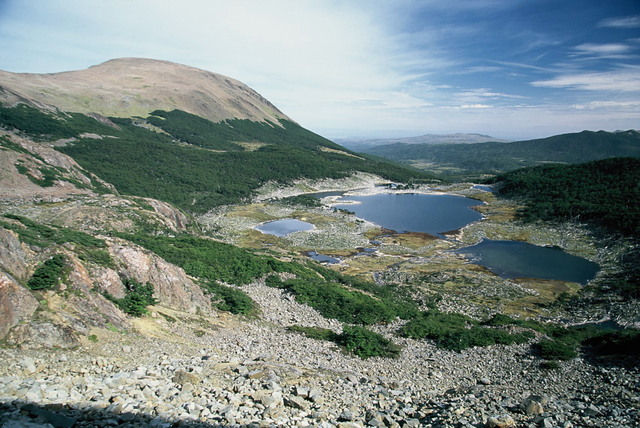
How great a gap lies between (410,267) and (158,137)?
11772cm

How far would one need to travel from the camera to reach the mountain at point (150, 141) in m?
89.9

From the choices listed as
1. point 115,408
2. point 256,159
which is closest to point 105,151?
point 256,159

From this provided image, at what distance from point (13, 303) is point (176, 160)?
105 metres

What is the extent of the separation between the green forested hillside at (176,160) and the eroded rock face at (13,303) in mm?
73497

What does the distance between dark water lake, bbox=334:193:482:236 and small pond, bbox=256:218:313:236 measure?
18.1 meters

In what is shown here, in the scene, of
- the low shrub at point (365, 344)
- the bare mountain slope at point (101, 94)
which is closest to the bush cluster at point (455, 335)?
the low shrub at point (365, 344)

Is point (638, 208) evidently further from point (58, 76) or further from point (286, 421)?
point (58, 76)

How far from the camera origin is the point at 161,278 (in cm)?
2025

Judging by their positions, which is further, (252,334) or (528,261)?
(528,261)

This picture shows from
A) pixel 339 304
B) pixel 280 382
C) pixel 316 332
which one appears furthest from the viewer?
pixel 339 304

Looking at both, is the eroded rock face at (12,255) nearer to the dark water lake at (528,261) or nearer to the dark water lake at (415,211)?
the dark water lake at (528,261)

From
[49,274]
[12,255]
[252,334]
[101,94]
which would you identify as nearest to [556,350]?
[252,334]

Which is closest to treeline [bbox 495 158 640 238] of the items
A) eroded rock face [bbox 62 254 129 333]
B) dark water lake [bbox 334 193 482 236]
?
dark water lake [bbox 334 193 482 236]

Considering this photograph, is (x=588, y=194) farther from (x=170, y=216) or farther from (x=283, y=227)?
(x=170, y=216)
